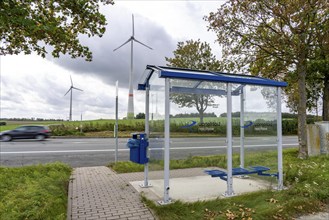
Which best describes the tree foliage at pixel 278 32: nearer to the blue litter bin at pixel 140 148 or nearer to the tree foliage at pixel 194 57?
the blue litter bin at pixel 140 148

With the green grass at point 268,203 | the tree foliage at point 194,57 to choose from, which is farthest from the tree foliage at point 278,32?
the tree foliage at point 194,57

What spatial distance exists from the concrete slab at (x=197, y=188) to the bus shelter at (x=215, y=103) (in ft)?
0.99

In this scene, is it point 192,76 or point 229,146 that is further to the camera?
point 229,146

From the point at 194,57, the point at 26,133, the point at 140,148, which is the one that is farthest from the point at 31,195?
the point at 194,57

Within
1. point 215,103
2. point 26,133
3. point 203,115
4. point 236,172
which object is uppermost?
point 215,103

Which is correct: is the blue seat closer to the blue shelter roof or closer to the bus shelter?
the bus shelter

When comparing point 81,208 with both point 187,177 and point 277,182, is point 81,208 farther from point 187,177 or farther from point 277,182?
point 277,182

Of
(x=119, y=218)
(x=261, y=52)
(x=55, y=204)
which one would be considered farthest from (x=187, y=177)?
(x=261, y=52)

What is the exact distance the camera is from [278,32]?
402 inches

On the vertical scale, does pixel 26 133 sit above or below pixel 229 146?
below

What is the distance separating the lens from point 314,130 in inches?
438

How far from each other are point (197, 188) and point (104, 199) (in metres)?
2.15

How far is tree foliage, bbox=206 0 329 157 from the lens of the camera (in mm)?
9453

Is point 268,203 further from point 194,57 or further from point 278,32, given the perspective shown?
point 194,57
